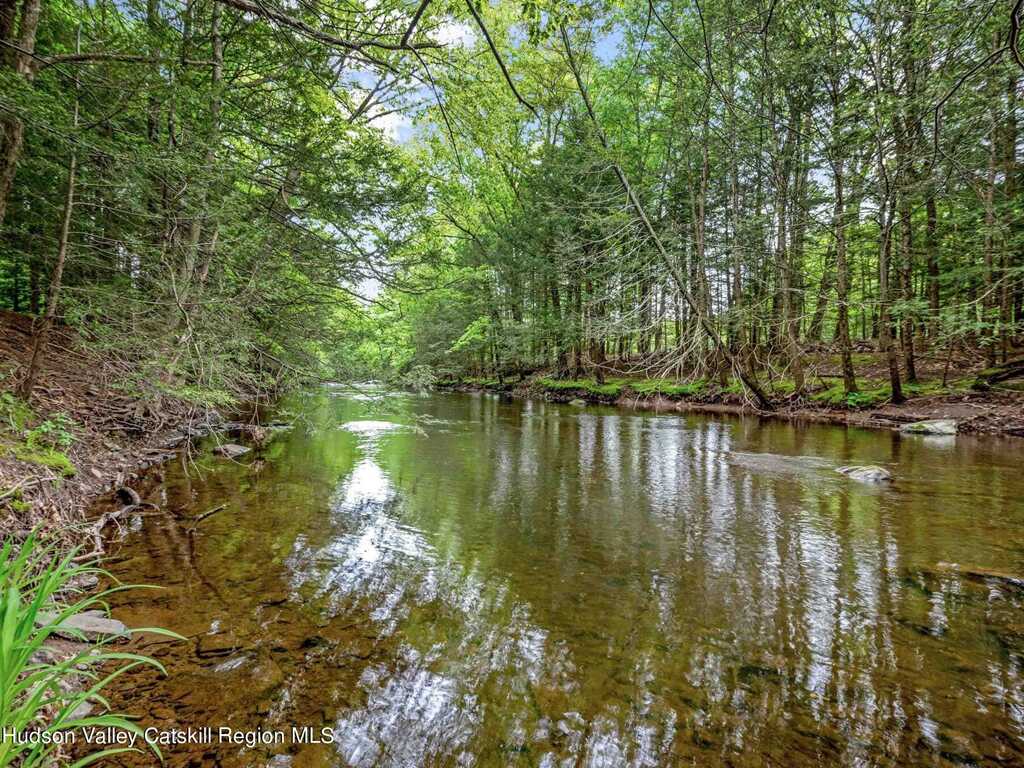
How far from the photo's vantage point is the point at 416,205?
20.1 feet

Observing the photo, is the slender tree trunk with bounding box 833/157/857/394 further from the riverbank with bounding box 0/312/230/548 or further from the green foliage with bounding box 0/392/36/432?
the green foliage with bounding box 0/392/36/432

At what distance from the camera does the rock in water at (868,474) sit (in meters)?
6.05

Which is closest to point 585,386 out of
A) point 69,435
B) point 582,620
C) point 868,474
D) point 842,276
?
point 842,276

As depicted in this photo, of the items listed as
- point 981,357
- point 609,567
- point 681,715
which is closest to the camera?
point 681,715

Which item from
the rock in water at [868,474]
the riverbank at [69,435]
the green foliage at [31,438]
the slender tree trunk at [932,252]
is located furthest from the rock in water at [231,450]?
the slender tree trunk at [932,252]

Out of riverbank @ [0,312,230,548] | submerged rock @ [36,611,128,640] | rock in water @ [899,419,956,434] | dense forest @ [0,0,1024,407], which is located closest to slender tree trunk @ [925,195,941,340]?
dense forest @ [0,0,1024,407]

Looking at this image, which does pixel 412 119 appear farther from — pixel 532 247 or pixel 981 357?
pixel 981 357

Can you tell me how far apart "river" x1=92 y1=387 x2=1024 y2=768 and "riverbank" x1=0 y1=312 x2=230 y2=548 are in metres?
0.51

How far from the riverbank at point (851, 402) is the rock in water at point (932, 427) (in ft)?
0.82

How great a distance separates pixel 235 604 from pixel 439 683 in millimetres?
1635

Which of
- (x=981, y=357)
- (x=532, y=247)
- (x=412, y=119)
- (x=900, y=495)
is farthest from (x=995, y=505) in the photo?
(x=532, y=247)

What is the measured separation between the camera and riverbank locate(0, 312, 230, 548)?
3.28 m

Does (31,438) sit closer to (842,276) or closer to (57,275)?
(57,275)

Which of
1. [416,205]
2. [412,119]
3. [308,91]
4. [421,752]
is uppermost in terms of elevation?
[412,119]
